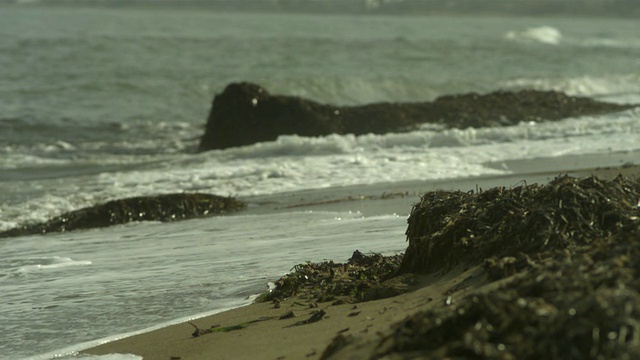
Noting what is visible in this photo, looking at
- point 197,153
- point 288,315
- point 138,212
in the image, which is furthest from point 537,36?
point 288,315

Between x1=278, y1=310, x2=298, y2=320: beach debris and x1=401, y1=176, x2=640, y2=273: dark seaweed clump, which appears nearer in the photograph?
x1=401, y1=176, x2=640, y2=273: dark seaweed clump

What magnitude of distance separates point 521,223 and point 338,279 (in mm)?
1190

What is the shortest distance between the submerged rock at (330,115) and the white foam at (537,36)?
89.8 ft

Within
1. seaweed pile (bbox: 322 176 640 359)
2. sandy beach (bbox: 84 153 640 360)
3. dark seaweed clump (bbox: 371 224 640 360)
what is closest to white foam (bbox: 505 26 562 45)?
seaweed pile (bbox: 322 176 640 359)

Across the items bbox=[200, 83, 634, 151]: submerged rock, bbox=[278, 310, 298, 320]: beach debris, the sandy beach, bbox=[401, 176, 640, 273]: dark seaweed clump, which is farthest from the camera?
bbox=[200, 83, 634, 151]: submerged rock

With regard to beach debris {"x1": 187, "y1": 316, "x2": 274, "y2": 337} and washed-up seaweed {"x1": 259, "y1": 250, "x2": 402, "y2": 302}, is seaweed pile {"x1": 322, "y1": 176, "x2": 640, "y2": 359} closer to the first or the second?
washed-up seaweed {"x1": 259, "y1": 250, "x2": 402, "y2": 302}

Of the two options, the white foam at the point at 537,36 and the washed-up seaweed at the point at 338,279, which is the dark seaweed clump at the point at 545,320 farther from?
the white foam at the point at 537,36

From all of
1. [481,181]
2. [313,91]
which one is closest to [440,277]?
[481,181]

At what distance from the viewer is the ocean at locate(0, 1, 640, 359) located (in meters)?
5.95

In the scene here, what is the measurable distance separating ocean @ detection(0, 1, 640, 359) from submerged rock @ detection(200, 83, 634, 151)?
755 mm

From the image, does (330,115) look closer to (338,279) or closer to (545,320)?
(338,279)

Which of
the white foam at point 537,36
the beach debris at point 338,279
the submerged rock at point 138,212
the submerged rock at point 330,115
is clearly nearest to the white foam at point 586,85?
the submerged rock at point 330,115

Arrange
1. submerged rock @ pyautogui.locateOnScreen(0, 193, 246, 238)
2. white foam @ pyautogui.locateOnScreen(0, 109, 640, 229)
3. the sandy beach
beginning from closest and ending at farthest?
the sandy beach, submerged rock @ pyautogui.locateOnScreen(0, 193, 246, 238), white foam @ pyautogui.locateOnScreen(0, 109, 640, 229)

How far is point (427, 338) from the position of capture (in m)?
3.37
